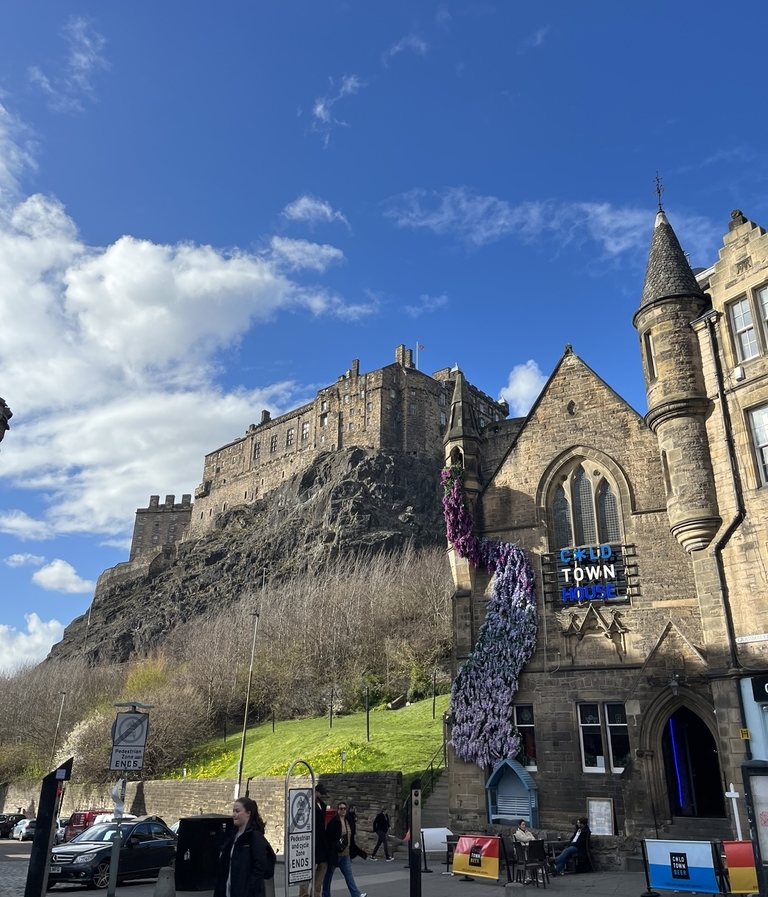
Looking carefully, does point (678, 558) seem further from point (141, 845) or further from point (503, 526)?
point (141, 845)

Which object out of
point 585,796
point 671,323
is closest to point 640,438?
point 671,323

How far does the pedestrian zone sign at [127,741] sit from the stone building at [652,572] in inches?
459

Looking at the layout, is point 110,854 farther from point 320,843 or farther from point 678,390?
point 678,390

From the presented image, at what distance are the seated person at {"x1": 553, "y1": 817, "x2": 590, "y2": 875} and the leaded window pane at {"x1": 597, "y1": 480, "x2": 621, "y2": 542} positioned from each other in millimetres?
7759

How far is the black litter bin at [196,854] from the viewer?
1338 cm

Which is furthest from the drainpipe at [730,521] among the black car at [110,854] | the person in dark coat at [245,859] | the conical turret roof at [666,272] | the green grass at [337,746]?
the black car at [110,854]

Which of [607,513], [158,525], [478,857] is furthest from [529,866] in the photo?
[158,525]

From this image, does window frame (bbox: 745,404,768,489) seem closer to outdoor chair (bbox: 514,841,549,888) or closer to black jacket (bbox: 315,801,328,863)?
outdoor chair (bbox: 514,841,549,888)

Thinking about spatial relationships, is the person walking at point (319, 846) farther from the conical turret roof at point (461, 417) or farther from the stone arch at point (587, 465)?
the conical turret roof at point (461, 417)

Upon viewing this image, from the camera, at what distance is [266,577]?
266 feet

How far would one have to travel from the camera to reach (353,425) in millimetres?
95000

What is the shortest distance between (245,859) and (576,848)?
11308mm

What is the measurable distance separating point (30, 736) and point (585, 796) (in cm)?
4661

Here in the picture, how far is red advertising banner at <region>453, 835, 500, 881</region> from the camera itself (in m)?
14.4
